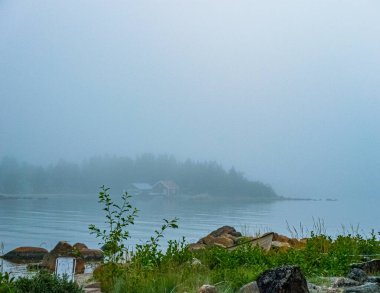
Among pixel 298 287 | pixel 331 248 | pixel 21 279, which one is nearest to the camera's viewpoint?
pixel 298 287

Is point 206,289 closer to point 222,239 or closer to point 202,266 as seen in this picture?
point 202,266

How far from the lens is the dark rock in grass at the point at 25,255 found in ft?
57.3

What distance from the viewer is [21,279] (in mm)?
7340

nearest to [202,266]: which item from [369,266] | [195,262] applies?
[195,262]

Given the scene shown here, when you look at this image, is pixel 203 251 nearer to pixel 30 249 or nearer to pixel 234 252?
pixel 234 252

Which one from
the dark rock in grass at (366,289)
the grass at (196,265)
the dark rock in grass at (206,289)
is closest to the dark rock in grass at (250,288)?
the grass at (196,265)

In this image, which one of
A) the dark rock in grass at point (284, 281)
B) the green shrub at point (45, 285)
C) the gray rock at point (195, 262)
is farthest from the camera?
the gray rock at point (195, 262)

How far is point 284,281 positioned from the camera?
6.54 m

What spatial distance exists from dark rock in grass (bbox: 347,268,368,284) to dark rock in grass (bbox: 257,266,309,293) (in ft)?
7.18

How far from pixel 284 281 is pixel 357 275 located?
2555mm

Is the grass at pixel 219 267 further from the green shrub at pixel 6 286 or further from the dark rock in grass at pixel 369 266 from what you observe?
the green shrub at pixel 6 286

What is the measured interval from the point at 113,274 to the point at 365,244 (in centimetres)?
612

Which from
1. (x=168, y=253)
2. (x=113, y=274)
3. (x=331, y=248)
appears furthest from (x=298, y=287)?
(x=331, y=248)

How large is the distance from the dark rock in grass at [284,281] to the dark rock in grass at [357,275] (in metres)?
2.19
